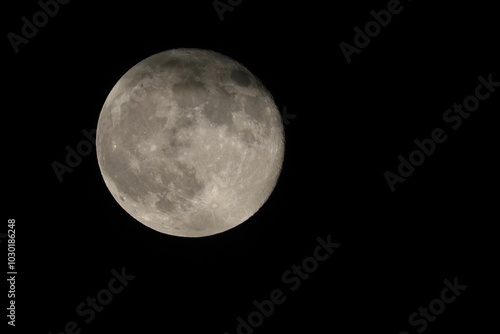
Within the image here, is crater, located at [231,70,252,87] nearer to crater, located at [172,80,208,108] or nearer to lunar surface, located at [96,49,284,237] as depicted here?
lunar surface, located at [96,49,284,237]

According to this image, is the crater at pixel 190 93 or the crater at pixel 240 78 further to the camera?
the crater at pixel 240 78

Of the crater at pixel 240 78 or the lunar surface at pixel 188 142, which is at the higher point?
the crater at pixel 240 78

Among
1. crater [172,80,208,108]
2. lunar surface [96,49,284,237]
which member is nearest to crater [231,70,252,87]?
lunar surface [96,49,284,237]

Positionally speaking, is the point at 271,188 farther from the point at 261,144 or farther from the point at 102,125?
the point at 102,125

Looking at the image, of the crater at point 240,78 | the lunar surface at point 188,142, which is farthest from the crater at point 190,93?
the crater at point 240,78

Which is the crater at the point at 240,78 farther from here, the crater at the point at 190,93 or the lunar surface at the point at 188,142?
the crater at the point at 190,93

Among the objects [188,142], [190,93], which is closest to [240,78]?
[190,93]

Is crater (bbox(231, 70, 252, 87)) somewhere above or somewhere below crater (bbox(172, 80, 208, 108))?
above

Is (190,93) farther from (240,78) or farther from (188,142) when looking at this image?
(240,78)
